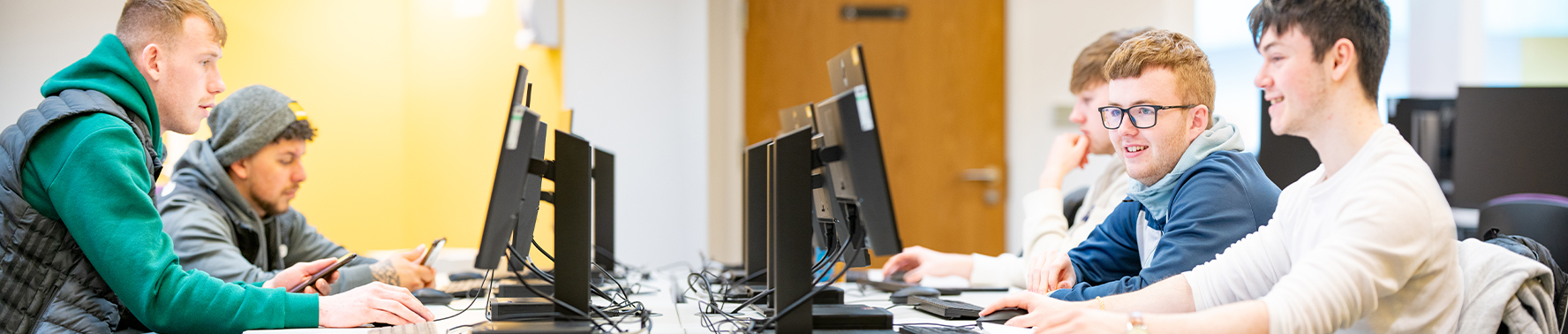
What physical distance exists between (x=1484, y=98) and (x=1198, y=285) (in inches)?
75.8

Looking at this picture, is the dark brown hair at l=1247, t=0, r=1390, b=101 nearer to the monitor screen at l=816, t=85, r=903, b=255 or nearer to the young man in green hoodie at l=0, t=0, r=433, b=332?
the monitor screen at l=816, t=85, r=903, b=255

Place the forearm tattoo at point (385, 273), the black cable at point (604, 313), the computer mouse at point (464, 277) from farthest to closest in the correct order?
the computer mouse at point (464, 277)
the forearm tattoo at point (385, 273)
the black cable at point (604, 313)

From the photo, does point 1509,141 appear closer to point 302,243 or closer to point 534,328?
point 534,328

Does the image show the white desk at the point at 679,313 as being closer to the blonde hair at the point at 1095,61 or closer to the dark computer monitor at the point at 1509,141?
the blonde hair at the point at 1095,61

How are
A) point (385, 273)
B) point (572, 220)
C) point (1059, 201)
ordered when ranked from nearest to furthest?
1. point (572, 220)
2. point (385, 273)
3. point (1059, 201)

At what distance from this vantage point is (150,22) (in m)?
1.72

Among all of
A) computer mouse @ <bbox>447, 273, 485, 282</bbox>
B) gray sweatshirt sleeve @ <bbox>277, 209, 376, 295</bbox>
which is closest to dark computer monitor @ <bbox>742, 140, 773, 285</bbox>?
computer mouse @ <bbox>447, 273, 485, 282</bbox>

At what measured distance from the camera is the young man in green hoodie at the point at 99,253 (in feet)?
4.86

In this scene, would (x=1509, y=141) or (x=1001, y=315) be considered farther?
(x=1509, y=141)

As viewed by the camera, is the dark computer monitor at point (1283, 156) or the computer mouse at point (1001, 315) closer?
the computer mouse at point (1001, 315)

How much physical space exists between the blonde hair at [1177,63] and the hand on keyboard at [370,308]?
134 cm

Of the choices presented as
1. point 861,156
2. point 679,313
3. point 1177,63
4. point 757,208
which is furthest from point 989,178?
point 861,156

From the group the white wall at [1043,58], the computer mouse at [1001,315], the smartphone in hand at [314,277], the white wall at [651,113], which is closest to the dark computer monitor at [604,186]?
the smartphone in hand at [314,277]

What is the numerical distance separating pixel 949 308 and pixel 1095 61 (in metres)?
0.79
